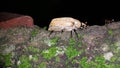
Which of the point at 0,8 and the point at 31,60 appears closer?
the point at 31,60

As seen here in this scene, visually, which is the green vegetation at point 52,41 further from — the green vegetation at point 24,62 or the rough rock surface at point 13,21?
the rough rock surface at point 13,21

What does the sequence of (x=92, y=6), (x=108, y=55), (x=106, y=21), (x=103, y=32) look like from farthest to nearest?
(x=92, y=6) < (x=106, y=21) < (x=103, y=32) < (x=108, y=55)

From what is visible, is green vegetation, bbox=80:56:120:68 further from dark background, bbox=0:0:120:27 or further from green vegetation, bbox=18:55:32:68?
dark background, bbox=0:0:120:27

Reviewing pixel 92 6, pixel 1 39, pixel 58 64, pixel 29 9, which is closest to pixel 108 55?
pixel 58 64

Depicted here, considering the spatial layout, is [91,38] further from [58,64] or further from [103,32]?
[58,64]

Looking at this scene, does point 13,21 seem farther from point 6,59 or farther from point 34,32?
point 6,59

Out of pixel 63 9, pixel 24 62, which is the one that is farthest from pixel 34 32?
pixel 63 9

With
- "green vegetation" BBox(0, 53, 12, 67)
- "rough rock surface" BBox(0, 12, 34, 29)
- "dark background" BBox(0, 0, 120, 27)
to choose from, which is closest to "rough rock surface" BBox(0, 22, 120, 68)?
"green vegetation" BBox(0, 53, 12, 67)

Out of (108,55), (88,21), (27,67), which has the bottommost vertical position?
(27,67)
